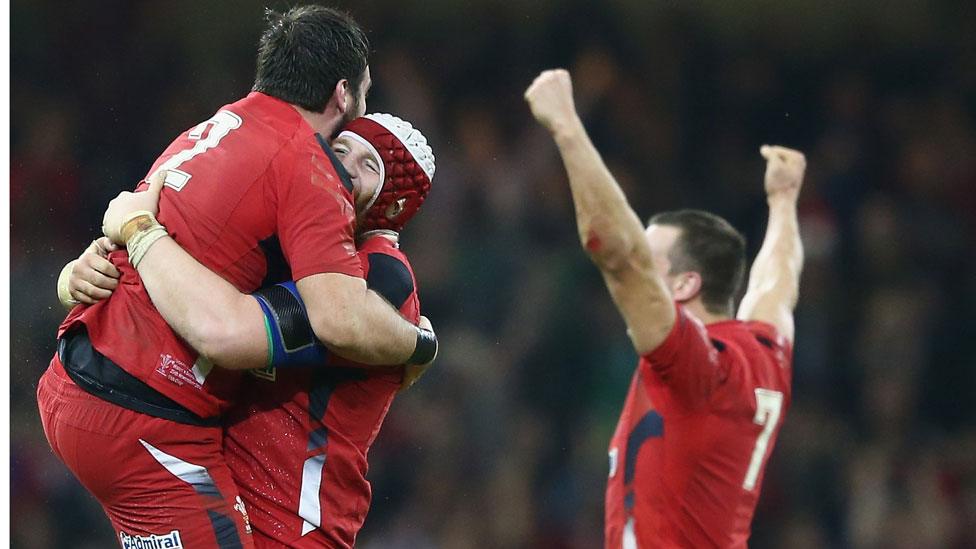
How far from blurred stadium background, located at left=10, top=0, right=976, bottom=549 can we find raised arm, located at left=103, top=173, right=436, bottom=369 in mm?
4756

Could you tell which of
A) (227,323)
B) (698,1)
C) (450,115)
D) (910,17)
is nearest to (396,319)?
(227,323)

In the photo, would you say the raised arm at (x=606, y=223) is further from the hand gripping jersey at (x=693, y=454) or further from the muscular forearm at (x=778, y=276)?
the muscular forearm at (x=778, y=276)

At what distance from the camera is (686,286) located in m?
4.79

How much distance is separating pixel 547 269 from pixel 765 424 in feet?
16.1

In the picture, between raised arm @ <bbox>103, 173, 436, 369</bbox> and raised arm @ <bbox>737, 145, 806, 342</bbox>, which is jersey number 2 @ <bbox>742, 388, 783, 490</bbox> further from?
raised arm @ <bbox>103, 173, 436, 369</bbox>

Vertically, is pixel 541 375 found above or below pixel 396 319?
below

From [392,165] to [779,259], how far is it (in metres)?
2.42

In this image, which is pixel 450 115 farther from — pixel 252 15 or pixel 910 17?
pixel 910 17

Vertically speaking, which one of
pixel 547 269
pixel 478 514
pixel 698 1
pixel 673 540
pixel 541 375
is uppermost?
pixel 698 1

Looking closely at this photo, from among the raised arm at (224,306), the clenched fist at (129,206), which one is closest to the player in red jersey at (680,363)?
the raised arm at (224,306)

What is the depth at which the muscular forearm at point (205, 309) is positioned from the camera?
2928mm

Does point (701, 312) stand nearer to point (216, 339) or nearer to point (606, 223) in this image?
point (606, 223)

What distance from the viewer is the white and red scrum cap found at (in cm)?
336

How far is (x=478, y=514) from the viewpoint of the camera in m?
8.53
